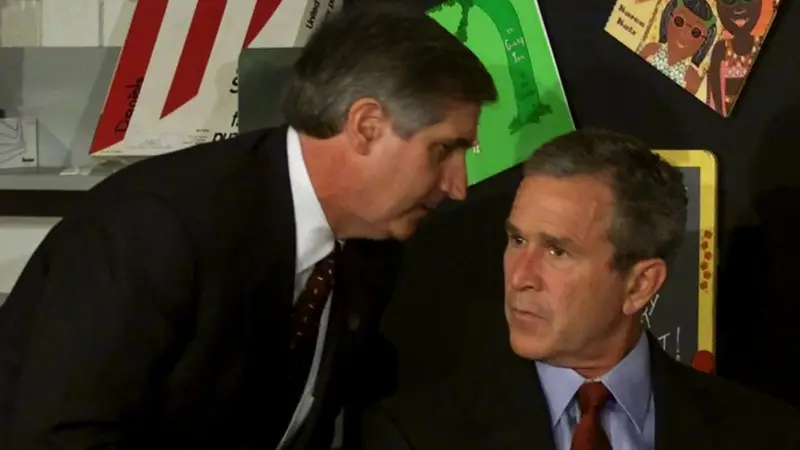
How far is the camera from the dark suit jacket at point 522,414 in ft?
3.92

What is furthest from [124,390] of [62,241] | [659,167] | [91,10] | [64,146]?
[91,10]

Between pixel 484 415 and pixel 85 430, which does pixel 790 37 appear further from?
pixel 85 430

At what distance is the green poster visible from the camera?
1542mm

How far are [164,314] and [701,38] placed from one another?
1030mm

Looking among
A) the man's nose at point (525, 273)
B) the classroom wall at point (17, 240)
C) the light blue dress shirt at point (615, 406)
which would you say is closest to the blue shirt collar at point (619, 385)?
the light blue dress shirt at point (615, 406)

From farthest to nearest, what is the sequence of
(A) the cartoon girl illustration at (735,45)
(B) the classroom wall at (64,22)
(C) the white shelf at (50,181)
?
(B) the classroom wall at (64,22)
(C) the white shelf at (50,181)
(A) the cartoon girl illustration at (735,45)

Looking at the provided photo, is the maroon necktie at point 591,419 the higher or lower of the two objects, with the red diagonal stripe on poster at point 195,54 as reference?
lower

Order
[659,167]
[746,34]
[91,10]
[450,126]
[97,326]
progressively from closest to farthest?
1. [97,326]
2. [450,126]
3. [659,167]
4. [746,34]
5. [91,10]

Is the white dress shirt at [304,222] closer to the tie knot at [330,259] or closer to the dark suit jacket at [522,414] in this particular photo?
the tie knot at [330,259]

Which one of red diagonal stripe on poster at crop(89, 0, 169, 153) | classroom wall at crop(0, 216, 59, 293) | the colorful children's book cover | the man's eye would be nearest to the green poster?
the colorful children's book cover

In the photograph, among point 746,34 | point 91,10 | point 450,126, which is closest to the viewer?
point 450,126

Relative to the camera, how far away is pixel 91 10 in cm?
181

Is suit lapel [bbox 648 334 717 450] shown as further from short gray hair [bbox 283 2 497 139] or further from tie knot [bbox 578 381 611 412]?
short gray hair [bbox 283 2 497 139]

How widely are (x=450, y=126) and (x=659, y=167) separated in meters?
0.33
